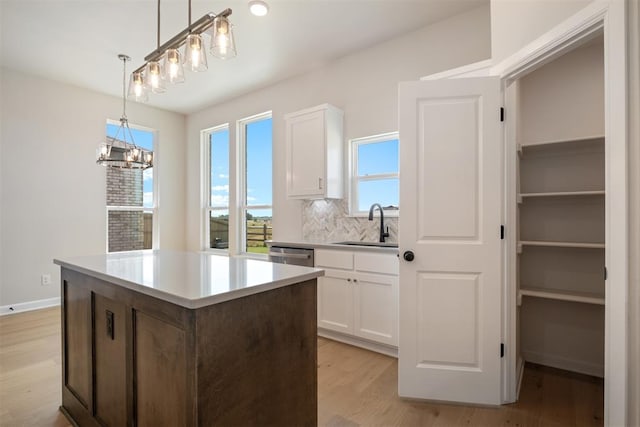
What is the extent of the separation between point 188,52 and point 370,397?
2418 millimetres

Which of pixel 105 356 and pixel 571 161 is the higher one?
pixel 571 161

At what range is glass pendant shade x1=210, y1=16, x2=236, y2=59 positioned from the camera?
67.8 inches

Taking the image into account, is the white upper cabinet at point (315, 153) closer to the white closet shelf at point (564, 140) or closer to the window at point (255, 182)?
Answer: the window at point (255, 182)

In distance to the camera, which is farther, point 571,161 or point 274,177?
point 274,177

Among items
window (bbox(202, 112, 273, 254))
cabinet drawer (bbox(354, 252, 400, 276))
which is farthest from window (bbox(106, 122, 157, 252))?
cabinet drawer (bbox(354, 252, 400, 276))

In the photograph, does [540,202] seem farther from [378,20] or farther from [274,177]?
[274,177]

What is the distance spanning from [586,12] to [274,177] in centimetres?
354

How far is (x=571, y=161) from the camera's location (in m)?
2.61

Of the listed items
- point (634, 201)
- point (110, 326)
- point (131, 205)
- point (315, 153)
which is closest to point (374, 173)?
point (315, 153)

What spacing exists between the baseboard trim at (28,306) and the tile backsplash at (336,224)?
3.45 m

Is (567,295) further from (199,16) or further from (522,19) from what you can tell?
(199,16)

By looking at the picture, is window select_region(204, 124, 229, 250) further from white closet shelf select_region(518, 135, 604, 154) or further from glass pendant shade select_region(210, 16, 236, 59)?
white closet shelf select_region(518, 135, 604, 154)

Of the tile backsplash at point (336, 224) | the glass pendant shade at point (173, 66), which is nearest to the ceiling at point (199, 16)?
the glass pendant shade at point (173, 66)

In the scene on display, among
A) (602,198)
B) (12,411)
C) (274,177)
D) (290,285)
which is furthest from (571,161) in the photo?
(12,411)
